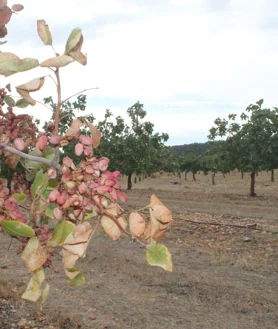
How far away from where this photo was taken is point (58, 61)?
90 centimetres

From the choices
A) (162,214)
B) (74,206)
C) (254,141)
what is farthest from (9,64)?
(254,141)

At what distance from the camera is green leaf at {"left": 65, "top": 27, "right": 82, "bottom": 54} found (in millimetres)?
940

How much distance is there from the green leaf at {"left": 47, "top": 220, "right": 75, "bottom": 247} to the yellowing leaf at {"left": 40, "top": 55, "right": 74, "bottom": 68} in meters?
0.31

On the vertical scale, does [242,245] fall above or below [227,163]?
below

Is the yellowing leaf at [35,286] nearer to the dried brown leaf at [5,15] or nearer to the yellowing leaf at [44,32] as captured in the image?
the yellowing leaf at [44,32]

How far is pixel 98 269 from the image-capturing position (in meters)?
7.44

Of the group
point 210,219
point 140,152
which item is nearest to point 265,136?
point 140,152

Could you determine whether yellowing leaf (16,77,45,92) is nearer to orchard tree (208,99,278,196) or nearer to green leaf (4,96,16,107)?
green leaf (4,96,16,107)

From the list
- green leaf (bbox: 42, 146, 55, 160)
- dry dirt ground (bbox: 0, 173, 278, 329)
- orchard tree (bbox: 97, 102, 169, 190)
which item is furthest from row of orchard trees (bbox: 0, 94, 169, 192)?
green leaf (bbox: 42, 146, 55, 160)

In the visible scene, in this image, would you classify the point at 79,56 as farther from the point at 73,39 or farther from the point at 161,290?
the point at 161,290

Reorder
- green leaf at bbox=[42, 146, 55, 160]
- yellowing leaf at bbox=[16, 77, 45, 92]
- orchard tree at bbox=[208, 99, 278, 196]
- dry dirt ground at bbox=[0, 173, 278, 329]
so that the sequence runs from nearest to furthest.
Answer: yellowing leaf at bbox=[16, 77, 45, 92], green leaf at bbox=[42, 146, 55, 160], dry dirt ground at bbox=[0, 173, 278, 329], orchard tree at bbox=[208, 99, 278, 196]

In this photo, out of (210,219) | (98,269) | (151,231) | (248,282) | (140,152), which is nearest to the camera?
(151,231)

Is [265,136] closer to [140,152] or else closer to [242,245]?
[140,152]

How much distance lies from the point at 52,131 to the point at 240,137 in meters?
23.4
